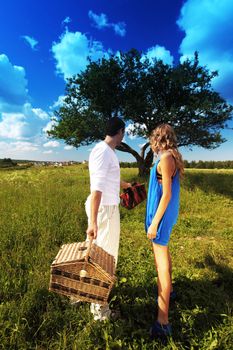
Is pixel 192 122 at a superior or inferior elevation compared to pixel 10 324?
superior

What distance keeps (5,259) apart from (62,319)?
5.45 ft

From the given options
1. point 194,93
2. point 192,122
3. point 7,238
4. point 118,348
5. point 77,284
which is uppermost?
point 194,93

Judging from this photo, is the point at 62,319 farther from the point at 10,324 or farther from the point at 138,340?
the point at 138,340

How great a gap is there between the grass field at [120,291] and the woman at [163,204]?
388 millimetres

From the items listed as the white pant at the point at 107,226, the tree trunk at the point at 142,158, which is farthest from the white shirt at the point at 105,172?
the tree trunk at the point at 142,158

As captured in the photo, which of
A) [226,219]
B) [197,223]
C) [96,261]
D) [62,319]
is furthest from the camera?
[226,219]

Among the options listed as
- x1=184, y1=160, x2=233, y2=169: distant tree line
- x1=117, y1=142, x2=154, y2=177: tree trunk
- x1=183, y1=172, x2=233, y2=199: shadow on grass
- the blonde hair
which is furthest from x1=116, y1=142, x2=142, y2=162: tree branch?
x1=184, y1=160, x2=233, y2=169: distant tree line

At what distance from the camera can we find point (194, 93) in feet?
57.5

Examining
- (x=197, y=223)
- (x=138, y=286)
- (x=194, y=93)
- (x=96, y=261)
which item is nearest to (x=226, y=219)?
(x=197, y=223)

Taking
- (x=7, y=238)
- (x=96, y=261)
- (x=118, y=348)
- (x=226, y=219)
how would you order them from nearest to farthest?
1. (x=96, y=261)
2. (x=118, y=348)
3. (x=7, y=238)
4. (x=226, y=219)

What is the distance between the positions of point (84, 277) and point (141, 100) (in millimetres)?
16086

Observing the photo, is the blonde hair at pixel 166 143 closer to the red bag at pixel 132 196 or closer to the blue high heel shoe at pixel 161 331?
the red bag at pixel 132 196

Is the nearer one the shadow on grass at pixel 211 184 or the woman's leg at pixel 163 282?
the woman's leg at pixel 163 282

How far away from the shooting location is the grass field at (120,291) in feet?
9.52
